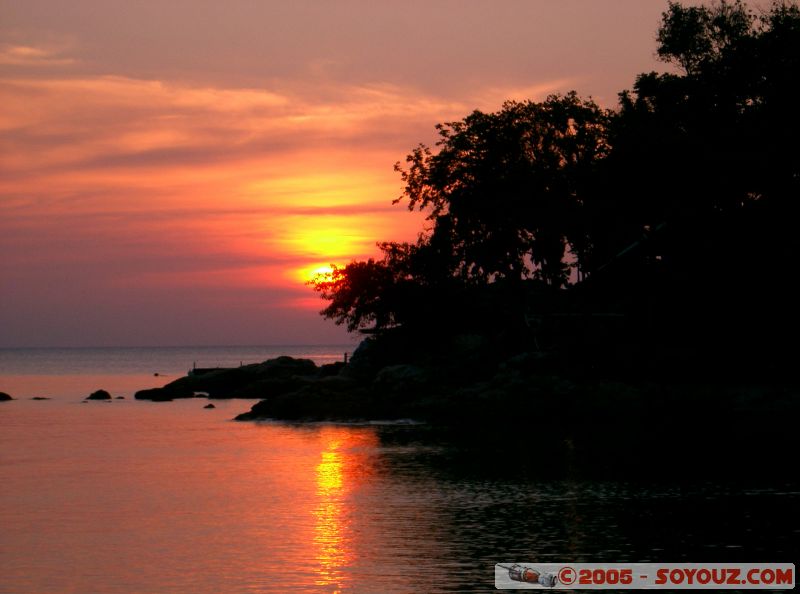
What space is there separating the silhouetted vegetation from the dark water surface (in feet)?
54.6

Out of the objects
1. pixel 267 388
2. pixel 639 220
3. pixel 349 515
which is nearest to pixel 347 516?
pixel 349 515

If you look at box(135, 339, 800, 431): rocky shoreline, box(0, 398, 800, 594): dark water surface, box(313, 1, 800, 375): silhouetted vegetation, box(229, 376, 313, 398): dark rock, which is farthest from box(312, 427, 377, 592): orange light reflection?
box(229, 376, 313, 398): dark rock

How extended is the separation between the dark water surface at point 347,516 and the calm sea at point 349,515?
0.07m

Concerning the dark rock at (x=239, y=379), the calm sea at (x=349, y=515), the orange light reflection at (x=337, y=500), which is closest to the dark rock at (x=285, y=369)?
the dark rock at (x=239, y=379)

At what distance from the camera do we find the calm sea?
23.2 m

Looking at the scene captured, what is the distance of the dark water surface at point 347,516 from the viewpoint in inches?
914

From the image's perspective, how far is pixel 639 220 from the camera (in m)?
64.8

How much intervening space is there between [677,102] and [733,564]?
145 ft

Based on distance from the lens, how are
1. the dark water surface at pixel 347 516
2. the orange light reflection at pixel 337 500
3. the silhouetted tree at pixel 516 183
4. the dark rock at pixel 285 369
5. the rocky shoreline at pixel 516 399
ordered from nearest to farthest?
1. the dark water surface at pixel 347 516
2. the orange light reflection at pixel 337 500
3. the rocky shoreline at pixel 516 399
4. the silhouetted tree at pixel 516 183
5. the dark rock at pixel 285 369

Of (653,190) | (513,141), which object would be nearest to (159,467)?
(653,190)

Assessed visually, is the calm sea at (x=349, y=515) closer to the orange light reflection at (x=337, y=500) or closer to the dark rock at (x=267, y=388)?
the orange light reflection at (x=337, y=500)

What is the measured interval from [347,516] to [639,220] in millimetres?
39044

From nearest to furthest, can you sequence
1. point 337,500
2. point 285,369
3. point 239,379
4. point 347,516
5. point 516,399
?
point 347,516
point 337,500
point 516,399
point 285,369
point 239,379

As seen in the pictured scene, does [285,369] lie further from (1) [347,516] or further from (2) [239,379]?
(1) [347,516]
